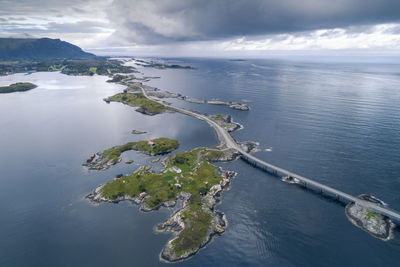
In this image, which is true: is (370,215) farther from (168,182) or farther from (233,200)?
(168,182)

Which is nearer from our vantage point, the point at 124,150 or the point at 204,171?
the point at 204,171

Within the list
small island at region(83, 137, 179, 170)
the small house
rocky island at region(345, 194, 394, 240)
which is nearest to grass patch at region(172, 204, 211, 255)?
the small house

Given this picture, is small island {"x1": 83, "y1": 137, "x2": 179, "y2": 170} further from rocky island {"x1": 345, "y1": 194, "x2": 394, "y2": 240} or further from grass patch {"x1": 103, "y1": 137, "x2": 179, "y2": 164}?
rocky island {"x1": 345, "y1": 194, "x2": 394, "y2": 240}

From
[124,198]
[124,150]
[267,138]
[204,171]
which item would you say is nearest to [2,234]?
[124,198]

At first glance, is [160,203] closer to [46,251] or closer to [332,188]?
[46,251]

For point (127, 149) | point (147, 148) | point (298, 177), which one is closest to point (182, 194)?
point (147, 148)
